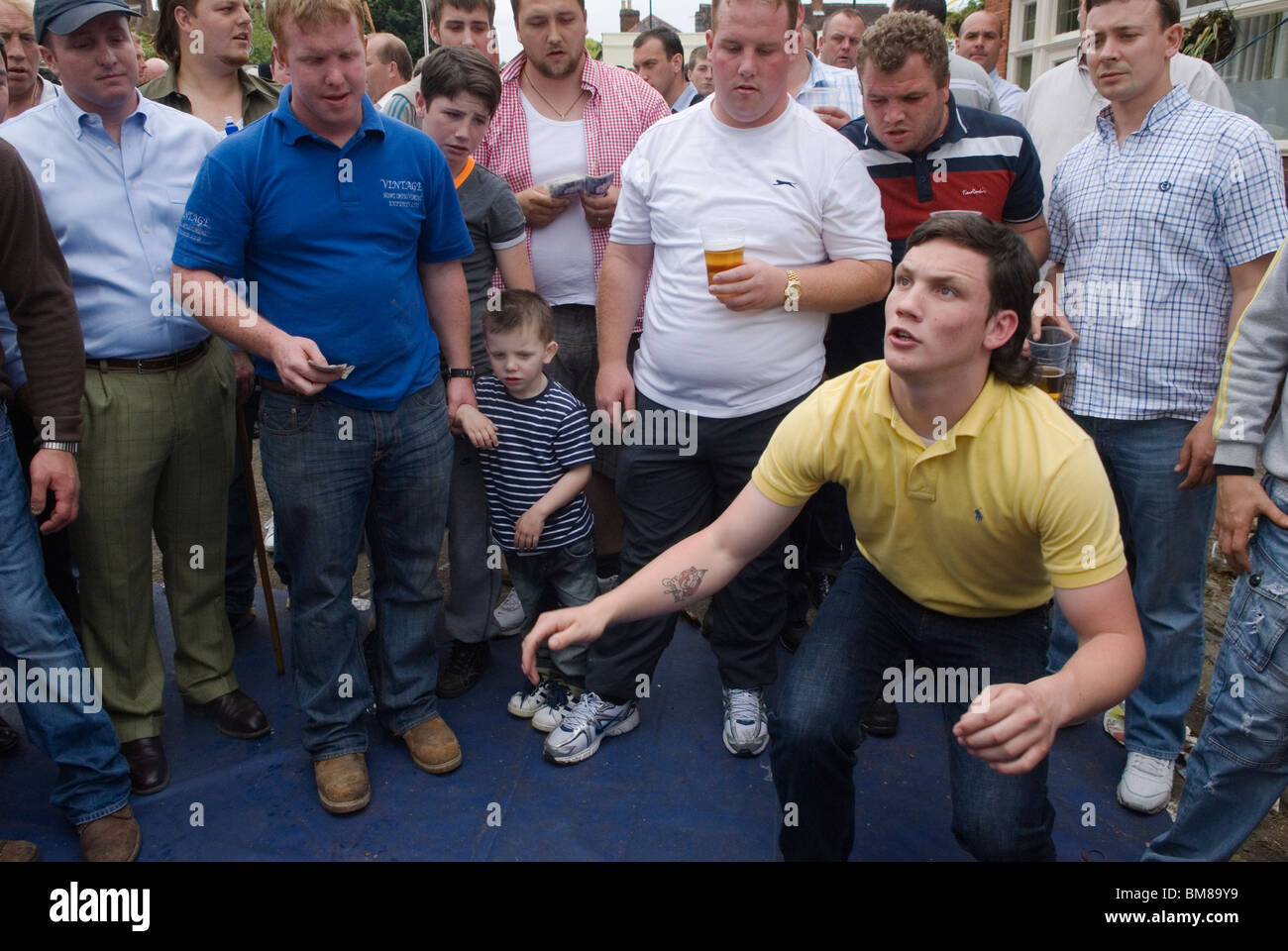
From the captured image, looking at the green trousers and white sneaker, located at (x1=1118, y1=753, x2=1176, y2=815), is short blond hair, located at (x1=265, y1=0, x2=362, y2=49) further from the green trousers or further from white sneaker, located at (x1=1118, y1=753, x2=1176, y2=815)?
white sneaker, located at (x1=1118, y1=753, x2=1176, y2=815)

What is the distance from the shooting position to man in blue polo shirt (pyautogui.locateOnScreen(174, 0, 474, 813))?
9.09ft

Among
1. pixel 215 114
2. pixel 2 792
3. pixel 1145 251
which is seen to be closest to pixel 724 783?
pixel 1145 251

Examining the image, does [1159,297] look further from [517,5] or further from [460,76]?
[517,5]

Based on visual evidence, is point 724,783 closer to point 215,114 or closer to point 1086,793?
point 1086,793

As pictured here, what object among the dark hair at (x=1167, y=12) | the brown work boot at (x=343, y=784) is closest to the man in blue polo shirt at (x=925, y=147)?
the dark hair at (x=1167, y=12)

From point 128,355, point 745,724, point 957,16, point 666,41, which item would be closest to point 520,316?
point 128,355

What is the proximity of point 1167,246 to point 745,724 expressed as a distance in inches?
79.8

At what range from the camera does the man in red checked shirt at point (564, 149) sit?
379cm

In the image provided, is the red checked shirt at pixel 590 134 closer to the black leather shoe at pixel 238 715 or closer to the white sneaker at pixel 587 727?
the white sneaker at pixel 587 727

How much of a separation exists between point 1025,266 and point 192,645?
3.00 metres

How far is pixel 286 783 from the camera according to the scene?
3.25 m

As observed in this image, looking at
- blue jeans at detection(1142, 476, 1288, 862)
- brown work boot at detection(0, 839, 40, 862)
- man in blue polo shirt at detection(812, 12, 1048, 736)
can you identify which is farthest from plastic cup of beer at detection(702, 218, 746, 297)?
brown work boot at detection(0, 839, 40, 862)

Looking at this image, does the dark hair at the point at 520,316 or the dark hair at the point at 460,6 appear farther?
the dark hair at the point at 460,6

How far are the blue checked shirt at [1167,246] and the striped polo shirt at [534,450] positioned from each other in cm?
171
